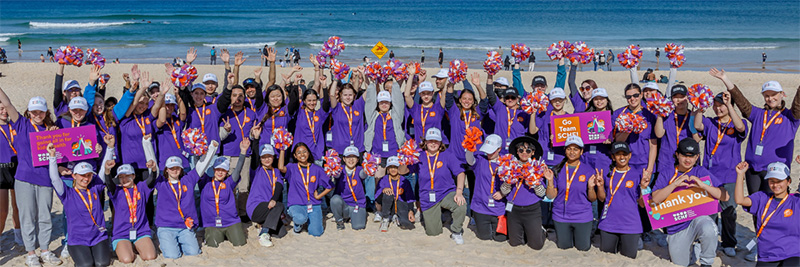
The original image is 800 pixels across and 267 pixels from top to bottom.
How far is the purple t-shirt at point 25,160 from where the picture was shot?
7254mm

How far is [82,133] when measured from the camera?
24.5 ft

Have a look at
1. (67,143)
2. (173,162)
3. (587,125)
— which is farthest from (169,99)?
(587,125)

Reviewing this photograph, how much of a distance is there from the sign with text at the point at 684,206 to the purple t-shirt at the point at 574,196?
89cm

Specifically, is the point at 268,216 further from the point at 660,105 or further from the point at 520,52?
the point at 660,105

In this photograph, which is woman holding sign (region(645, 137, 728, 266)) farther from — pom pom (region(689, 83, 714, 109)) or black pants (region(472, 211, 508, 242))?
black pants (region(472, 211, 508, 242))

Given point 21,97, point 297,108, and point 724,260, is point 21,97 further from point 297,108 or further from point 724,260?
point 724,260

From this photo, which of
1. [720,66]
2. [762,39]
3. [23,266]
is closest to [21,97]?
[23,266]

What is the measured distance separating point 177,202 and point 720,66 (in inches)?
1255

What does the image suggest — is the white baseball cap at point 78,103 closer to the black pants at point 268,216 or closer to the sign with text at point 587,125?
the black pants at point 268,216

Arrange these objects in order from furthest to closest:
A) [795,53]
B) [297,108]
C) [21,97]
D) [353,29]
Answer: [353,29], [795,53], [21,97], [297,108]

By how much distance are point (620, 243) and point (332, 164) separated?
4.07 metres

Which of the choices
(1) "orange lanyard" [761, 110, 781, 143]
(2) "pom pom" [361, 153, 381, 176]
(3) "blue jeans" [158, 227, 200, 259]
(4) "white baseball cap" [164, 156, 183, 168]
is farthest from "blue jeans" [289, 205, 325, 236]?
(1) "orange lanyard" [761, 110, 781, 143]

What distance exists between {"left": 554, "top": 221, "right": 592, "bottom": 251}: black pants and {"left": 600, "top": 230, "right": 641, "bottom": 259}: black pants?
183 mm

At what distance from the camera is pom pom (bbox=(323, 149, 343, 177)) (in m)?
8.26
